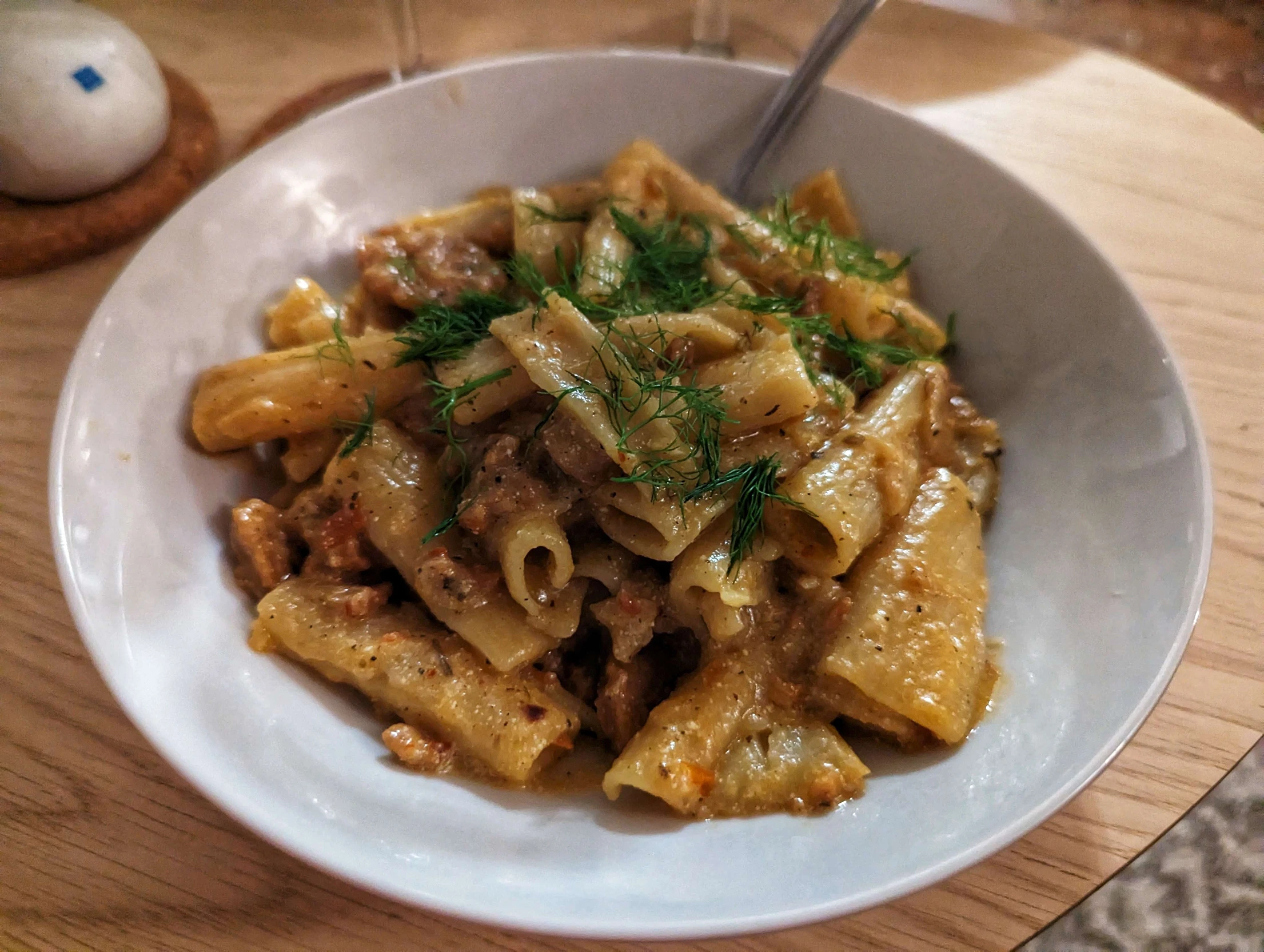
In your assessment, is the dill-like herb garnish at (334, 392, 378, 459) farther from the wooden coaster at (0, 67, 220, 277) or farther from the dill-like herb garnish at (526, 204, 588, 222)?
the wooden coaster at (0, 67, 220, 277)

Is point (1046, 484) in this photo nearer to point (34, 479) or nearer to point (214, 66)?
point (34, 479)

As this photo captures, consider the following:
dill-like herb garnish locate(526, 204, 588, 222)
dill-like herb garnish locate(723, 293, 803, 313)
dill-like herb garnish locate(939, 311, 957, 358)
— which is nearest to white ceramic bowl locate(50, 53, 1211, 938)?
dill-like herb garnish locate(939, 311, 957, 358)

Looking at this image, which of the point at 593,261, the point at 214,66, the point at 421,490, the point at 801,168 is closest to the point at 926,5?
the point at 801,168

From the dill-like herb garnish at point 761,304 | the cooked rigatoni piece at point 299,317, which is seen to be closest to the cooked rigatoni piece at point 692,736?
the dill-like herb garnish at point 761,304

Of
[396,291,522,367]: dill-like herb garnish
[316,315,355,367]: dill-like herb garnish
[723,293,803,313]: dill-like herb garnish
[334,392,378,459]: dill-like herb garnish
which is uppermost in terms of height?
[723,293,803,313]: dill-like herb garnish

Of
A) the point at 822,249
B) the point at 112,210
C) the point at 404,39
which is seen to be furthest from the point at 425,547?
the point at 404,39

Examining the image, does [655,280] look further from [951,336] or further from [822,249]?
[951,336]
